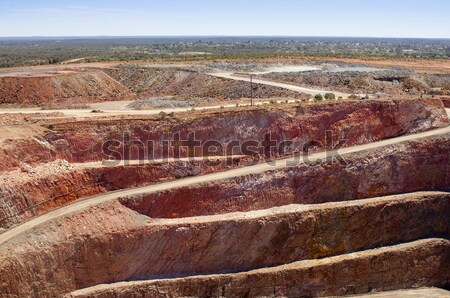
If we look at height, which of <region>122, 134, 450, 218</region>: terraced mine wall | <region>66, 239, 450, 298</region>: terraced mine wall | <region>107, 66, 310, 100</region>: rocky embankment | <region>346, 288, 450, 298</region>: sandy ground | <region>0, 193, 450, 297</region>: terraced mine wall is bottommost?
<region>346, 288, 450, 298</region>: sandy ground

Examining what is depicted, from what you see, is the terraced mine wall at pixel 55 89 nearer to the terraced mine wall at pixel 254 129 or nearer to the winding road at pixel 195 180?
the terraced mine wall at pixel 254 129

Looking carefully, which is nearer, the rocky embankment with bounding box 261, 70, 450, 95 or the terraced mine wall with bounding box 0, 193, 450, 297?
the terraced mine wall with bounding box 0, 193, 450, 297

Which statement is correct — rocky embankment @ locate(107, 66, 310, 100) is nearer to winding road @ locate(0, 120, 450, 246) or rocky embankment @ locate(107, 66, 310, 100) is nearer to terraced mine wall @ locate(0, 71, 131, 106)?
terraced mine wall @ locate(0, 71, 131, 106)

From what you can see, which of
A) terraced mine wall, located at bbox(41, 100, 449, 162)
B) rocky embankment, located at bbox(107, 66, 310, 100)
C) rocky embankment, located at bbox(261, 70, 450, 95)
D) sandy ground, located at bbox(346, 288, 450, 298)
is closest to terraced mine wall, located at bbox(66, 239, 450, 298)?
sandy ground, located at bbox(346, 288, 450, 298)

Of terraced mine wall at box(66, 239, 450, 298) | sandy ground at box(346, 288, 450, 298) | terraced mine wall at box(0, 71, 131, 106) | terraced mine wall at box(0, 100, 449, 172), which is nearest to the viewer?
terraced mine wall at box(66, 239, 450, 298)

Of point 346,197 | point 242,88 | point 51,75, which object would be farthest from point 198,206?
point 51,75

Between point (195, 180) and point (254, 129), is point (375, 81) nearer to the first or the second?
point (254, 129)

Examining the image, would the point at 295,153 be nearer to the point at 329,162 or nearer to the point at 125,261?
the point at 329,162
